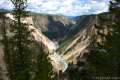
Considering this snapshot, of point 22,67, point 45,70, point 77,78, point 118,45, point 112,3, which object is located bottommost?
point 77,78

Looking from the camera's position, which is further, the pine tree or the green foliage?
the pine tree

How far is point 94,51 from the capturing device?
87125 mm

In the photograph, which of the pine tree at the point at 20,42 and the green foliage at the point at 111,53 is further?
the pine tree at the point at 20,42

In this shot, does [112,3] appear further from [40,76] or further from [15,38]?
[40,76]

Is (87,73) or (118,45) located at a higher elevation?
(118,45)

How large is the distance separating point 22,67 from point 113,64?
13.5m

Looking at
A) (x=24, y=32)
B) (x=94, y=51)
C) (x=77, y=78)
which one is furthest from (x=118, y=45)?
(x=77, y=78)

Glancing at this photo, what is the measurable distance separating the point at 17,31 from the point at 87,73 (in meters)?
44.4

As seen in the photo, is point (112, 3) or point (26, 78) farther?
point (26, 78)

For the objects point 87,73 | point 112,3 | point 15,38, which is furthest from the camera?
point 87,73

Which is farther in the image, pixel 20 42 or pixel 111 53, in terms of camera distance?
pixel 20 42

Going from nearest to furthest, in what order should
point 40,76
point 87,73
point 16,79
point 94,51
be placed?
point 16,79
point 40,76
point 94,51
point 87,73

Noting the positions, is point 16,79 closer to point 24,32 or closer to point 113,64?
point 24,32

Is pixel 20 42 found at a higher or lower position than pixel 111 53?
higher
